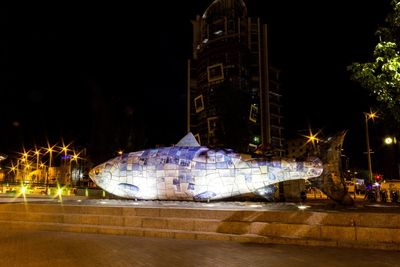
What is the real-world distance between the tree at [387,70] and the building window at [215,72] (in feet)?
211

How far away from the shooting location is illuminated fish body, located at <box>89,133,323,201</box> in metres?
13.8

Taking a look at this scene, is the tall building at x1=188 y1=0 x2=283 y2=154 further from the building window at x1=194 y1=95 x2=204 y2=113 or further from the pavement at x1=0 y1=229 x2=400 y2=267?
the pavement at x1=0 y1=229 x2=400 y2=267

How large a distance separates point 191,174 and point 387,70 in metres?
8.03

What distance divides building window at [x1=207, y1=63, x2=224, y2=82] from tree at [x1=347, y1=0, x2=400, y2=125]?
211ft

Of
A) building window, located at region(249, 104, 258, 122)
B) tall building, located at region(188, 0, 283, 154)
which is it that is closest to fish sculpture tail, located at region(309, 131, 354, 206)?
building window, located at region(249, 104, 258, 122)

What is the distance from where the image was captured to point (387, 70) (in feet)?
35.8

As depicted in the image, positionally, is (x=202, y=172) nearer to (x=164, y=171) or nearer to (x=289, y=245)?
(x=164, y=171)

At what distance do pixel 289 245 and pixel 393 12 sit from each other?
8467 millimetres

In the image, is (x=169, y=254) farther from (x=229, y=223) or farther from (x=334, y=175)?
(x=334, y=175)

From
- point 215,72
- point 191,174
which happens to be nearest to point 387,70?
point 191,174

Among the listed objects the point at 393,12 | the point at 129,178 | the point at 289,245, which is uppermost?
the point at 393,12

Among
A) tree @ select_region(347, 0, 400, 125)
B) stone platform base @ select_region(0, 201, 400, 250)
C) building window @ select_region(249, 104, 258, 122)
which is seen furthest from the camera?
building window @ select_region(249, 104, 258, 122)

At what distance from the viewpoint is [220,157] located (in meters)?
14.6

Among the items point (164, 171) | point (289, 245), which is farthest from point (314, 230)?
point (164, 171)
